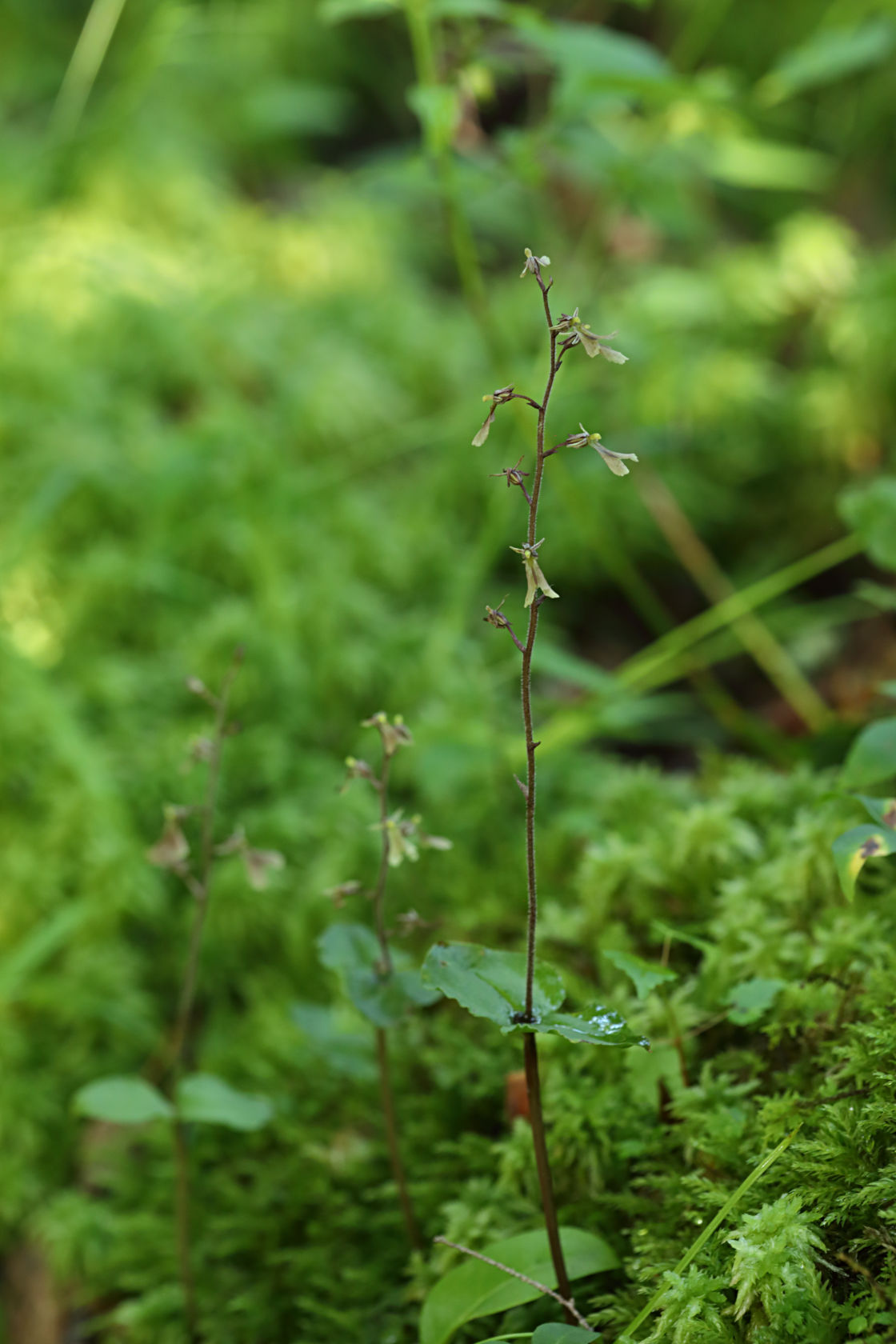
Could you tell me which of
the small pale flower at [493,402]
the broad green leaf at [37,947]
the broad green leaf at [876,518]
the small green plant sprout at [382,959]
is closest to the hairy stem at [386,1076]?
the small green plant sprout at [382,959]

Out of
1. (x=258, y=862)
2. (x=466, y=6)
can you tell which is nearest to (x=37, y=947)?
(x=258, y=862)

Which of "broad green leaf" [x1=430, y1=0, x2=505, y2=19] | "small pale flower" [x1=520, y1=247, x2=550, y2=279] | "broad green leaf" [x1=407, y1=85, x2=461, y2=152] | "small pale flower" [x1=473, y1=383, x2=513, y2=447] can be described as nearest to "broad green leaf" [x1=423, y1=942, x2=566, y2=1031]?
"small pale flower" [x1=473, y1=383, x2=513, y2=447]

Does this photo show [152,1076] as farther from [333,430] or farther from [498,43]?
[498,43]

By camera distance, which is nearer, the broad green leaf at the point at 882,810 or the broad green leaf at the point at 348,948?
the broad green leaf at the point at 882,810

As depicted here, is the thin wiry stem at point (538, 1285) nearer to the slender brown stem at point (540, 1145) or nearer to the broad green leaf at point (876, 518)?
the slender brown stem at point (540, 1145)

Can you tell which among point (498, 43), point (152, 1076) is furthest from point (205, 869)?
point (498, 43)

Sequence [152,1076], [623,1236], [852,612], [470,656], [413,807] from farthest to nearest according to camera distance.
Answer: [852,612]
[470,656]
[413,807]
[152,1076]
[623,1236]

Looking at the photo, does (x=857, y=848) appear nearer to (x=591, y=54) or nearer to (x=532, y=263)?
(x=532, y=263)
